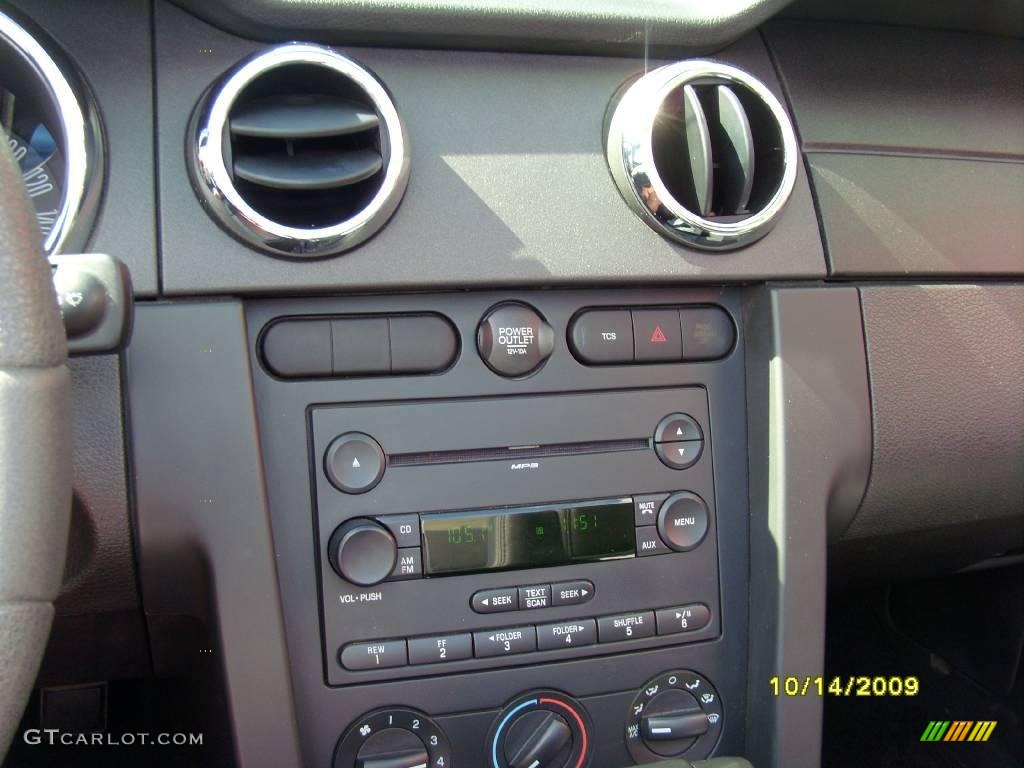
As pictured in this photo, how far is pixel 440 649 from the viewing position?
3.01 ft

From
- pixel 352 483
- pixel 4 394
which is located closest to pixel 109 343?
pixel 4 394

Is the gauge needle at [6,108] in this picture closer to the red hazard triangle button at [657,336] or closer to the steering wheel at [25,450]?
the steering wheel at [25,450]

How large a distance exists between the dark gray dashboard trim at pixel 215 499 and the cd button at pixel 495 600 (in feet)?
0.65

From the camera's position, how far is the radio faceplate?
902 mm

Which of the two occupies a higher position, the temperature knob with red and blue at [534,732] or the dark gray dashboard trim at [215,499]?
the dark gray dashboard trim at [215,499]

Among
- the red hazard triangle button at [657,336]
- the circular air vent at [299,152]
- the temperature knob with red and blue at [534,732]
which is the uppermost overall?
the circular air vent at [299,152]

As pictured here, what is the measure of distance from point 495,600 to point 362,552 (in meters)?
0.15

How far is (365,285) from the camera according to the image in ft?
2.82

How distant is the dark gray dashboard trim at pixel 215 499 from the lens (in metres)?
0.82

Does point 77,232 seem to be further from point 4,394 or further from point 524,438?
point 524,438

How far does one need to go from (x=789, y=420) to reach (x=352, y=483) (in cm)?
47

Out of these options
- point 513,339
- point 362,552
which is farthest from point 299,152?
point 362,552
